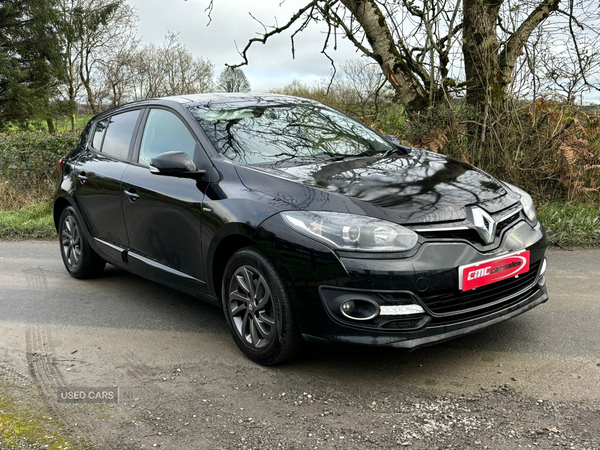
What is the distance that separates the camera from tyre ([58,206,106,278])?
5582 millimetres

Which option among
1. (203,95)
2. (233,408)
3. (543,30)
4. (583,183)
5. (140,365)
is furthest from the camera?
(543,30)

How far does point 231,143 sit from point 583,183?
17.6 feet

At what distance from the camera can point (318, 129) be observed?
4.52 meters

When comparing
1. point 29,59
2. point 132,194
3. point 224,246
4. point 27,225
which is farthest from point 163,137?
point 29,59

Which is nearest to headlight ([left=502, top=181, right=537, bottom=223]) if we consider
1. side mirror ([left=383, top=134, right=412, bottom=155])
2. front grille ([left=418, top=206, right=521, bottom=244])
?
front grille ([left=418, top=206, right=521, bottom=244])

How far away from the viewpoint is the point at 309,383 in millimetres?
3334

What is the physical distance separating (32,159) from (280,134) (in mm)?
8047

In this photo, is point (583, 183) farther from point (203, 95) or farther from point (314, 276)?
point (314, 276)

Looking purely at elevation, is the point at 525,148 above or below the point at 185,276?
above

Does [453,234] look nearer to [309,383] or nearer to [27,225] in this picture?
→ [309,383]

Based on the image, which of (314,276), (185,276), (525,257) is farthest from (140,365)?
(525,257)

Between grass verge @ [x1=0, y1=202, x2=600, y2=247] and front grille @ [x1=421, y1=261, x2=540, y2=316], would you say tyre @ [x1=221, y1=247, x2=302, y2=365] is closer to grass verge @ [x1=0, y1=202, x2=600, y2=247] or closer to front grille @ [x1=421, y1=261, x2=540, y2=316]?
front grille @ [x1=421, y1=261, x2=540, y2=316]

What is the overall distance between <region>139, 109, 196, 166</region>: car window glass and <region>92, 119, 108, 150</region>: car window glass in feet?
3.13

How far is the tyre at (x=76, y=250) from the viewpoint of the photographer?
18.3 feet
